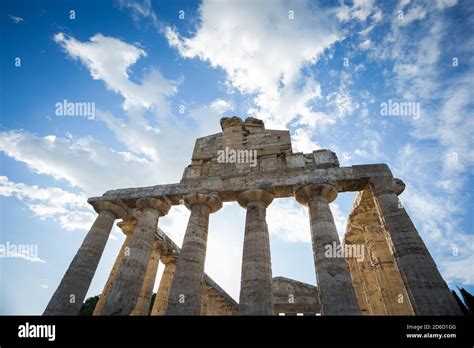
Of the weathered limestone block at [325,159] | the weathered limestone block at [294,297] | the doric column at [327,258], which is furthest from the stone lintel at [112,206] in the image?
the weathered limestone block at [294,297]

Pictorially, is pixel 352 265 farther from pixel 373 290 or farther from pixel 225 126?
pixel 225 126

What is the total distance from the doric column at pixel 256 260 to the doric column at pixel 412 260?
479 cm

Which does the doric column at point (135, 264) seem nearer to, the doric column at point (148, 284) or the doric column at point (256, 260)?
the doric column at point (148, 284)

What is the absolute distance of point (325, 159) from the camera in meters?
13.6

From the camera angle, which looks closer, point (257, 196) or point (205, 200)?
point (257, 196)

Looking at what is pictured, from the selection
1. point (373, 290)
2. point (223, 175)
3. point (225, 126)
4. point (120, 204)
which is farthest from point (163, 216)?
point (373, 290)

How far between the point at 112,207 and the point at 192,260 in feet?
20.3

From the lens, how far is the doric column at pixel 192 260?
10219 mm

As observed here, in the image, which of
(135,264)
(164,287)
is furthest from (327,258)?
(164,287)

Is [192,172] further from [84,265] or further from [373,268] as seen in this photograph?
[373,268]

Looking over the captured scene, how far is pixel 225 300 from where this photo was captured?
24156mm

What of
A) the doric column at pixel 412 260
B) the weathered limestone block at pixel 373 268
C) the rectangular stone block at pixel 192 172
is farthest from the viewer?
the rectangular stone block at pixel 192 172

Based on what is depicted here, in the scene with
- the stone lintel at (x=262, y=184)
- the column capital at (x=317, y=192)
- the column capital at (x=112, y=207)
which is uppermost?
the stone lintel at (x=262, y=184)
